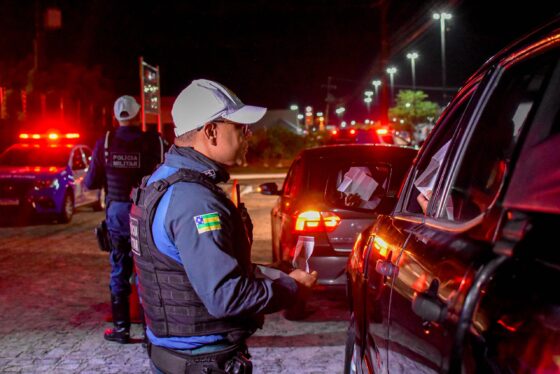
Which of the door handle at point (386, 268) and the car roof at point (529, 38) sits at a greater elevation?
the car roof at point (529, 38)

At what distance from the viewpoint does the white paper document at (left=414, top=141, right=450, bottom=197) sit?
9.89 feet

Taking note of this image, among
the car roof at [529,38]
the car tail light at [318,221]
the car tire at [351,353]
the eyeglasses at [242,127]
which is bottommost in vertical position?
the car tire at [351,353]

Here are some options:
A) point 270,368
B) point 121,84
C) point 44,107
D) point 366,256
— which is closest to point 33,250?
point 270,368

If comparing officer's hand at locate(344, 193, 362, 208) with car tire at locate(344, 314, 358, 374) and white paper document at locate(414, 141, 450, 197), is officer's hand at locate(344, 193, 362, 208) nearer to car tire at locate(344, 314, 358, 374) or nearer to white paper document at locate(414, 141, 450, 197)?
car tire at locate(344, 314, 358, 374)

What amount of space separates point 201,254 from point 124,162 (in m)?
3.31

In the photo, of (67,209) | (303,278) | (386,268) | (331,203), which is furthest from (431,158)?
(67,209)

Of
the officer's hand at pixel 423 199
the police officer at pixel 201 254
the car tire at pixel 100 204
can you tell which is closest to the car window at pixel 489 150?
the officer's hand at pixel 423 199

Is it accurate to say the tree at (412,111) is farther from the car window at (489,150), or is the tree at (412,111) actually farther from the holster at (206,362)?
the holster at (206,362)

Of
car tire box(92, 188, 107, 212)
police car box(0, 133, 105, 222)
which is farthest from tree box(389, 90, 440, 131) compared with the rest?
police car box(0, 133, 105, 222)

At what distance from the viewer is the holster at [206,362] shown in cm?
240

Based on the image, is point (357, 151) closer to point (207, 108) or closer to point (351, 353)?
point (351, 353)

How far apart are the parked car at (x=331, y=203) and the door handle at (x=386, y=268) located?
269 cm

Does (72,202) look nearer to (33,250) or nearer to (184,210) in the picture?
(33,250)

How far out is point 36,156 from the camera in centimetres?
1486
